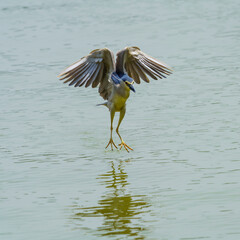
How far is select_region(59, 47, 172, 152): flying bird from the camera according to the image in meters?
8.77

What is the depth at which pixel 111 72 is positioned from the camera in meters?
9.05

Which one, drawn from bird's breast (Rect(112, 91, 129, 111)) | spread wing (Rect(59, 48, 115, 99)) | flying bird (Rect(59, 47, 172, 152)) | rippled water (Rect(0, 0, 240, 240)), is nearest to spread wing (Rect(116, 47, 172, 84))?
flying bird (Rect(59, 47, 172, 152))

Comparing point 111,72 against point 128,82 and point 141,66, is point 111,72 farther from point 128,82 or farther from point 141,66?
point 128,82

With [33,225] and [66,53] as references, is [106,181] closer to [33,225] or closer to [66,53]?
[33,225]

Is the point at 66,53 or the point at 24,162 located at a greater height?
the point at 66,53

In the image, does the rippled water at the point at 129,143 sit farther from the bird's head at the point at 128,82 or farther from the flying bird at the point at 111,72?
the bird's head at the point at 128,82

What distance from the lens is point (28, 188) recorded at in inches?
291

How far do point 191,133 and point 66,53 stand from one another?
6.77 meters

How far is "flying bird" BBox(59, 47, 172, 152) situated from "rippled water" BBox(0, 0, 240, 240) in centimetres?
64

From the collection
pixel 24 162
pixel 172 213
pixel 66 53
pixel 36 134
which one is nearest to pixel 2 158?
pixel 24 162

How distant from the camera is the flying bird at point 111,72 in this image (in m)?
8.77

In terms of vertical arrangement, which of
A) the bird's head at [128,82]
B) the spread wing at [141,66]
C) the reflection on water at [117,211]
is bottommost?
the reflection on water at [117,211]

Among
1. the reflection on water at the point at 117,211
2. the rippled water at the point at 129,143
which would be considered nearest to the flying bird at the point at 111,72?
the rippled water at the point at 129,143

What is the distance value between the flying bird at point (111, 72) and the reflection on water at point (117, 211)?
1486 millimetres
